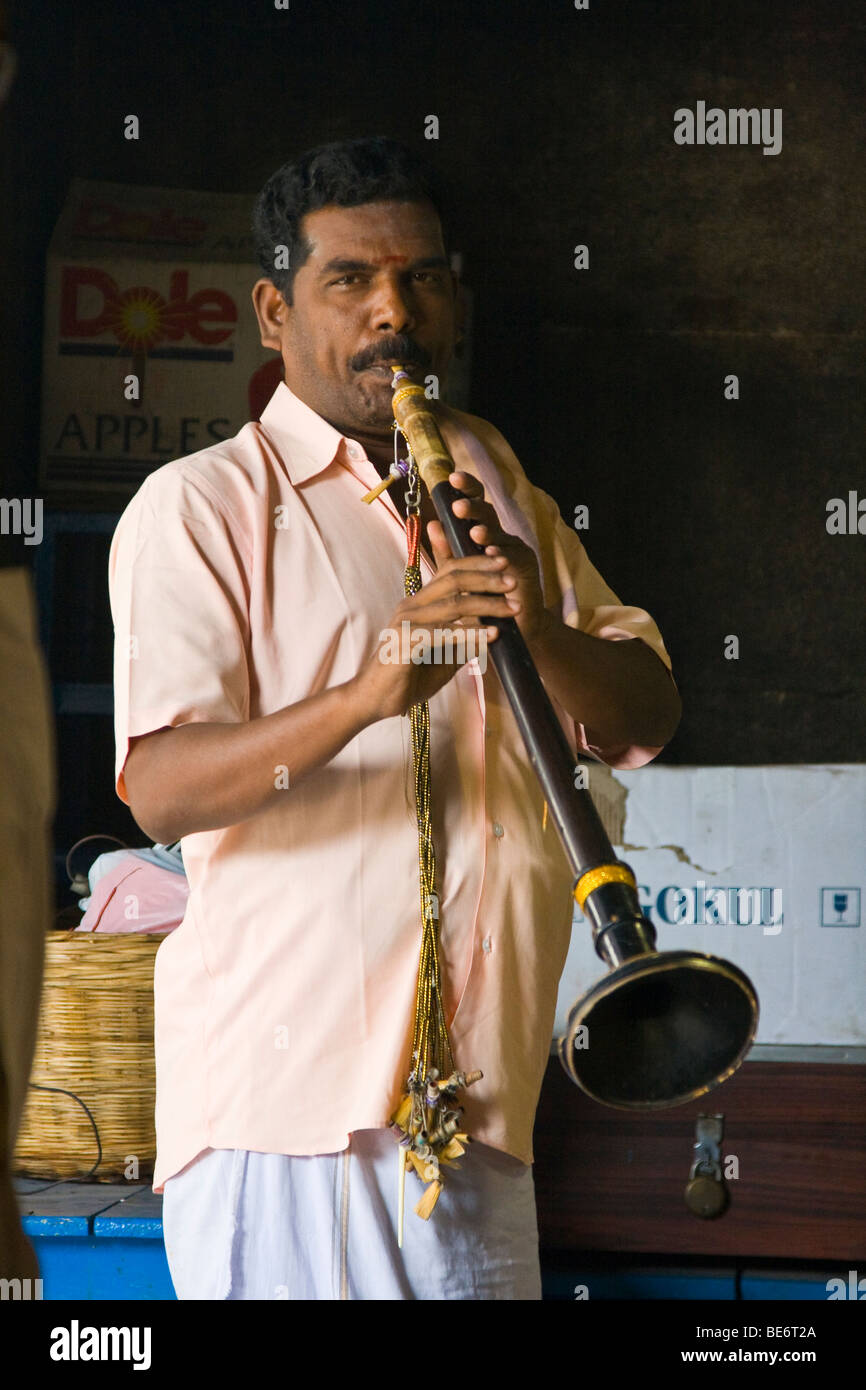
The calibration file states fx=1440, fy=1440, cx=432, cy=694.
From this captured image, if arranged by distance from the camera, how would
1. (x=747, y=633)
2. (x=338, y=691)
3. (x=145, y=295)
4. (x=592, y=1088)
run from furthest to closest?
(x=747, y=633), (x=145, y=295), (x=338, y=691), (x=592, y=1088)

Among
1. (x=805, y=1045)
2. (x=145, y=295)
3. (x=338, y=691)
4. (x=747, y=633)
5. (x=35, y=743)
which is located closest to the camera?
(x=35, y=743)

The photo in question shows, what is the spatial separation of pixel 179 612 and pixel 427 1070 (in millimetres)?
313

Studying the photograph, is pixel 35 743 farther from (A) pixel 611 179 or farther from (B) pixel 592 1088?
(A) pixel 611 179

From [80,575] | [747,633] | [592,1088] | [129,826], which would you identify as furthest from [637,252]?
[592,1088]

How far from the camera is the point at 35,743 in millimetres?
359

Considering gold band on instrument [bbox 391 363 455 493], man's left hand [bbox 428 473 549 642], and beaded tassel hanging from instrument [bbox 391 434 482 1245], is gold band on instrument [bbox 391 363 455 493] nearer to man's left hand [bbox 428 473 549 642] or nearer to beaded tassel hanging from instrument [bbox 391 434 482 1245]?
man's left hand [bbox 428 473 549 642]

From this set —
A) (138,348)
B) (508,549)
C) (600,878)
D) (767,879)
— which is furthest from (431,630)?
(138,348)

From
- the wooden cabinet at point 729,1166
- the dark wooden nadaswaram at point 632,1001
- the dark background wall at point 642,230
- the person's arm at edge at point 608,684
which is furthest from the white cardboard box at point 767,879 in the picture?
the dark wooden nadaswaram at point 632,1001

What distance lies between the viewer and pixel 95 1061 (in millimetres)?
1436

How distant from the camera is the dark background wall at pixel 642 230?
2.07 metres

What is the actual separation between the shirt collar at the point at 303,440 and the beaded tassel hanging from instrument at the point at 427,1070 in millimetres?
195

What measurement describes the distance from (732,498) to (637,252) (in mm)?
386

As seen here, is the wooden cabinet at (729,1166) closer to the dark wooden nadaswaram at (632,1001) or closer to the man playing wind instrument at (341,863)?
the man playing wind instrument at (341,863)

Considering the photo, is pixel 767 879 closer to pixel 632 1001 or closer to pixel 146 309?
pixel 632 1001
